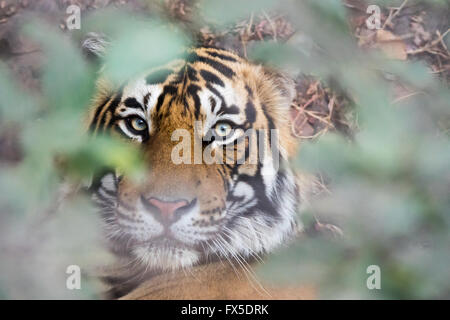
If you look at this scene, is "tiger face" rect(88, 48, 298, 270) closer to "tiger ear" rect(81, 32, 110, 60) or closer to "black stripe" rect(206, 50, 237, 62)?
"black stripe" rect(206, 50, 237, 62)

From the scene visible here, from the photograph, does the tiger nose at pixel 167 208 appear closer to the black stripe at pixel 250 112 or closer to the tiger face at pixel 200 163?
the tiger face at pixel 200 163

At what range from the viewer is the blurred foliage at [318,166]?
914 mm

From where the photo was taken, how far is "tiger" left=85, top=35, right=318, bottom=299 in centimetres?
153

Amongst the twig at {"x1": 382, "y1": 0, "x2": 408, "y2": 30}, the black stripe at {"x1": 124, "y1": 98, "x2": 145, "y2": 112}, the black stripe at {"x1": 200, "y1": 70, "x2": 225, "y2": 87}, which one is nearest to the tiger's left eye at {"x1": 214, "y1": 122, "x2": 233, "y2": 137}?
the black stripe at {"x1": 200, "y1": 70, "x2": 225, "y2": 87}

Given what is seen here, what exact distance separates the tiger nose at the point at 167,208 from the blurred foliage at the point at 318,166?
185 mm

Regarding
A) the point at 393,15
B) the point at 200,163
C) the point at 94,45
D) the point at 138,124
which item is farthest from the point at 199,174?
the point at 393,15

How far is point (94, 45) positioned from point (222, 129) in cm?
45

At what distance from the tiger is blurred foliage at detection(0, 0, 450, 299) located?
0.08 m

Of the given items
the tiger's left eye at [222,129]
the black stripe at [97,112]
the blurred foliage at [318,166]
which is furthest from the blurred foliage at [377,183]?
the black stripe at [97,112]

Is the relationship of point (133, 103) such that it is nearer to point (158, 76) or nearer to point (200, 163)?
point (158, 76)

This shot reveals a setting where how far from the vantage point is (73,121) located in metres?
0.90

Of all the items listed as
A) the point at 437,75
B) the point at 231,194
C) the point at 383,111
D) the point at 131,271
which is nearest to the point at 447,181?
the point at 437,75

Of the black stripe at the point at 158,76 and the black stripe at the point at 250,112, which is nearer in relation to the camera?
the black stripe at the point at 158,76

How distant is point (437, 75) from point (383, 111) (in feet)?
1.83
